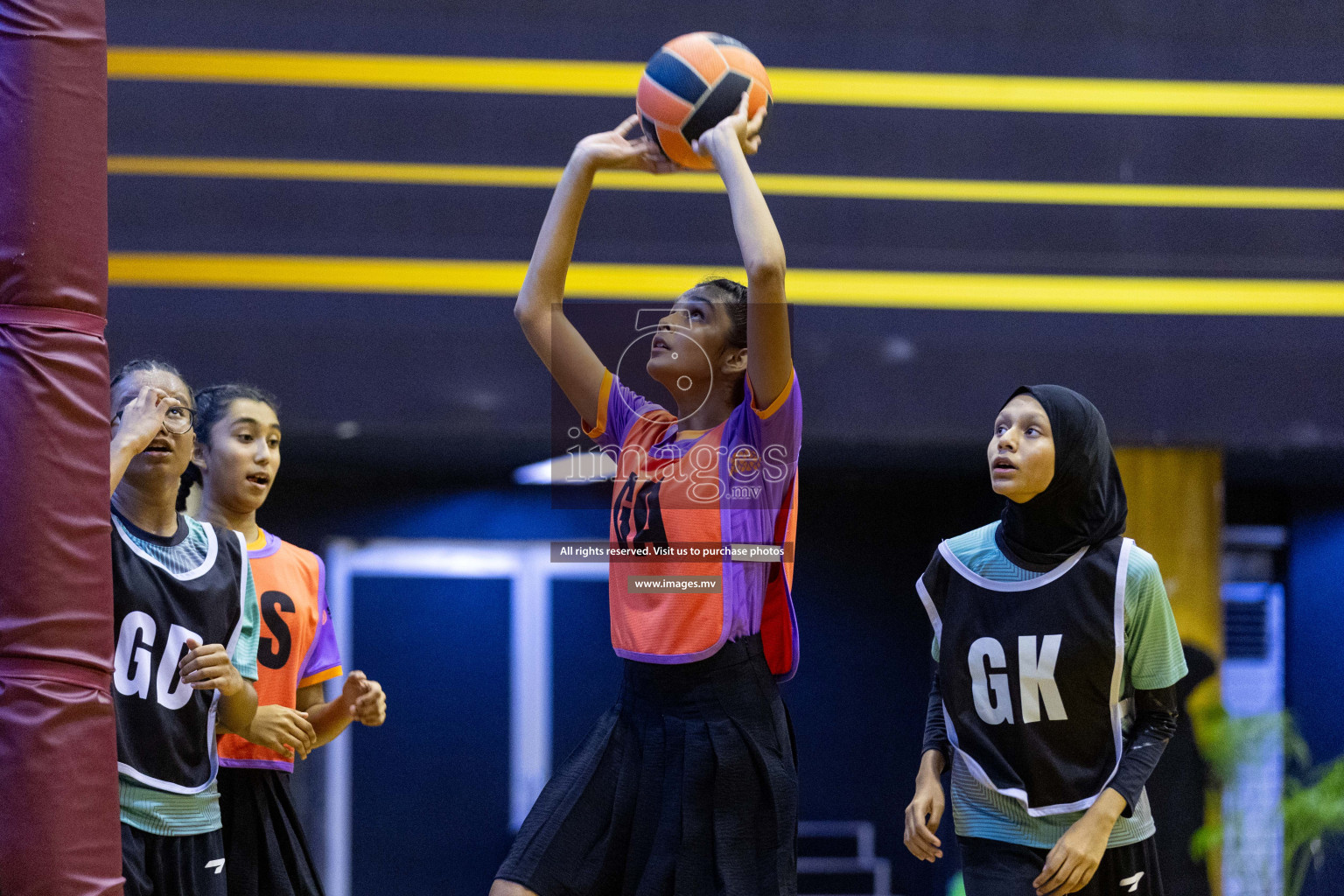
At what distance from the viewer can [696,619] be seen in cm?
304

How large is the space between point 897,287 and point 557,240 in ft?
12.2

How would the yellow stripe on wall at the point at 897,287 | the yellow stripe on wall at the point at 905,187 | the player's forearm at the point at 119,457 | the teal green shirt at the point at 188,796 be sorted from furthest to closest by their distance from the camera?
1. the yellow stripe on wall at the point at 905,187
2. the yellow stripe on wall at the point at 897,287
3. the teal green shirt at the point at 188,796
4. the player's forearm at the point at 119,457

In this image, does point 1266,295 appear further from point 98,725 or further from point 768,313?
point 98,725

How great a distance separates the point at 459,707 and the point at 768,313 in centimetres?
523

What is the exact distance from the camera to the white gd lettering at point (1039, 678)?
11.3ft

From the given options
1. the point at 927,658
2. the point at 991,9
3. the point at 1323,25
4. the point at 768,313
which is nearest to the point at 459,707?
the point at 927,658

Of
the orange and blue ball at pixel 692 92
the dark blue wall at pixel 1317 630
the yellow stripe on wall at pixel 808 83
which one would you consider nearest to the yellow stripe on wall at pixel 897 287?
the yellow stripe on wall at pixel 808 83

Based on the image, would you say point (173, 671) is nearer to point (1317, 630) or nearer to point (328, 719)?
point (328, 719)

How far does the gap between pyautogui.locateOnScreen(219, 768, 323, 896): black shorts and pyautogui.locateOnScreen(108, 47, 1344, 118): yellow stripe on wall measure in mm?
3932

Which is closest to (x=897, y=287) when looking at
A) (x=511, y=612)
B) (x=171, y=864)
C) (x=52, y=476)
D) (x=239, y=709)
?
(x=511, y=612)

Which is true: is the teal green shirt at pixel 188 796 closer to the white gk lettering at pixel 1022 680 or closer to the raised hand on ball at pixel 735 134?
the raised hand on ball at pixel 735 134

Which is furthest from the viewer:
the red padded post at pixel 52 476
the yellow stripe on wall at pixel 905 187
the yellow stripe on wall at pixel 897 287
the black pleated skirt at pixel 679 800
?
the yellow stripe on wall at pixel 905 187

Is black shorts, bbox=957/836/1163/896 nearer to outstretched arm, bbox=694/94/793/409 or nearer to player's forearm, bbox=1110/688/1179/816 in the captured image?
player's forearm, bbox=1110/688/1179/816

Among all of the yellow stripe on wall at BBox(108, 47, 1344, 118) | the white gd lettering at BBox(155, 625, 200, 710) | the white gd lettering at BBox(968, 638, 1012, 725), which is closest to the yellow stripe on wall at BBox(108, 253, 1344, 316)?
the yellow stripe on wall at BBox(108, 47, 1344, 118)
